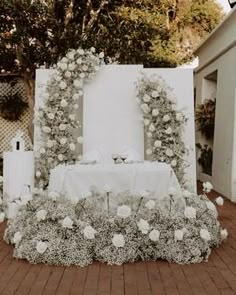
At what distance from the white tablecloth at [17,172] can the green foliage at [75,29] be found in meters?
4.59

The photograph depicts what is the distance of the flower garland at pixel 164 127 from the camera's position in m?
8.18

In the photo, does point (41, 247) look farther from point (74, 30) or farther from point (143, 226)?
point (74, 30)

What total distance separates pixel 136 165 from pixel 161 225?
1345 millimetres

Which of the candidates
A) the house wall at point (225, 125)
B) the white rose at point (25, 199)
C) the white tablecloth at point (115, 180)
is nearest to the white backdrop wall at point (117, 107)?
the house wall at point (225, 125)

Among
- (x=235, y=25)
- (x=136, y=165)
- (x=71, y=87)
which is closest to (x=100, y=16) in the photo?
(x=235, y=25)

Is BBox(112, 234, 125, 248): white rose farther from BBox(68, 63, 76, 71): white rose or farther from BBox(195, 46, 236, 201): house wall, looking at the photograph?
BBox(195, 46, 236, 201): house wall

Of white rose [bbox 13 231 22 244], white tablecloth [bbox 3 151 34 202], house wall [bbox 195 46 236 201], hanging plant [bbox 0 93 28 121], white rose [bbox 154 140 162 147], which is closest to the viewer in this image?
white rose [bbox 13 231 22 244]

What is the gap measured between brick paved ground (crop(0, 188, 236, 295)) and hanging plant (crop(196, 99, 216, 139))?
6.98 metres

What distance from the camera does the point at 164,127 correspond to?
823cm

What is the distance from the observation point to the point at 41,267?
5.12m

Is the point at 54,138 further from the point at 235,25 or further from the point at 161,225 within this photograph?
the point at 235,25

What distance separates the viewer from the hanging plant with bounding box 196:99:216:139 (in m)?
12.3

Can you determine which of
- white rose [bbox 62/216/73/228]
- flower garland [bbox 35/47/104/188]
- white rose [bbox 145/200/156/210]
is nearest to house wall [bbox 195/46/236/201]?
flower garland [bbox 35/47/104/188]

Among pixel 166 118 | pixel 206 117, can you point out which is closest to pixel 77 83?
pixel 166 118
